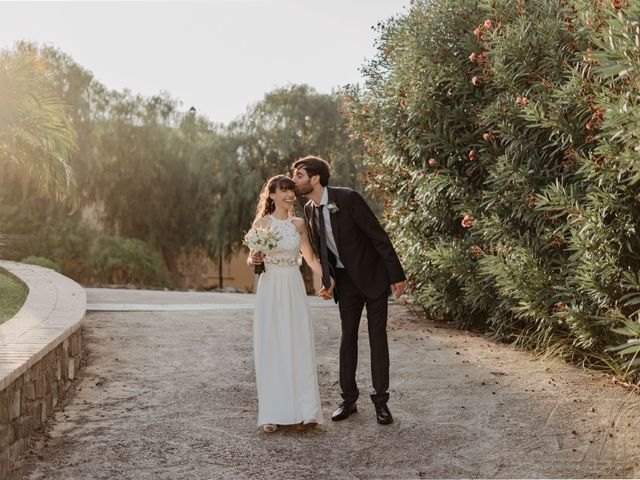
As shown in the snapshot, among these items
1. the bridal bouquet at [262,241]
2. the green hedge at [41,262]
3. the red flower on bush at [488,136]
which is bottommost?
the green hedge at [41,262]

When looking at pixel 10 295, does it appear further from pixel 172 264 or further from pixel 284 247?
pixel 172 264

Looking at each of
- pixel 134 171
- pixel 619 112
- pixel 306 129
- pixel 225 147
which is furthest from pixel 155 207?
pixel 619 112

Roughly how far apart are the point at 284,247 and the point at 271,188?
0.46m

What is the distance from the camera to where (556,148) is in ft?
25.0

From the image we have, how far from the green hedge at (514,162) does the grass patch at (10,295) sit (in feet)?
15.8

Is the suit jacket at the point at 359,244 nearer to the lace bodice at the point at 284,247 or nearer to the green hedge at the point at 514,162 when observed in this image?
the lace bodice at the point at 284,247

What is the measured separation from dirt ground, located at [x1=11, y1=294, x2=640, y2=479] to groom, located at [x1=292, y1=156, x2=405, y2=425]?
0.43m

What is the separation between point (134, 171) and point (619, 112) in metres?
19.0

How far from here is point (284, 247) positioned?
548 cm

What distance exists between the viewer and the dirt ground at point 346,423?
4746 millimetres

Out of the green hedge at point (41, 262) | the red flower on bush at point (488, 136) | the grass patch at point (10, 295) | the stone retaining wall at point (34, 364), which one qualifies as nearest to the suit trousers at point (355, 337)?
the stone retaining wall at point (34, 364)

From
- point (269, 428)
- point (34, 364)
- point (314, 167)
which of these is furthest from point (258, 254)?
point (34, 364)

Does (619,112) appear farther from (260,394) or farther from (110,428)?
(110,428)

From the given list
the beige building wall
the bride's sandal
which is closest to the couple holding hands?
the bride's sandal
